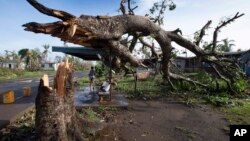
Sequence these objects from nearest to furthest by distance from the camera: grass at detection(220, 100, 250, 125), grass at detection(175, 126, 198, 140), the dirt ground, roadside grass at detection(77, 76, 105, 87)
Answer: the dirt ground
grass at detection(175, 126, 198, 140)
grass at detection(220, 100, 250, 125)
roadside grass at detection(77, 76, 105, 87)

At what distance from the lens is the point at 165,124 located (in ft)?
31.1

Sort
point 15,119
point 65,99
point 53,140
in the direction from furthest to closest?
1. point 15,119
2. point 65,99
3. point 53,140

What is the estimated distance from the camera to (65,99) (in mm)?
6500

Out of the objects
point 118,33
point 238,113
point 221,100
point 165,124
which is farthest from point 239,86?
point 118,33

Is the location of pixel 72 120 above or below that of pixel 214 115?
above

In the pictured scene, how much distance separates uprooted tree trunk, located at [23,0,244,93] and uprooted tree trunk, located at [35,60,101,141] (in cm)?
154

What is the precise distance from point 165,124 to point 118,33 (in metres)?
3.69

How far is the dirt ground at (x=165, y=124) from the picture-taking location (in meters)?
8.02

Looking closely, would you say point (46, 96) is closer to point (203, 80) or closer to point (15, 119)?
point (15, 119)

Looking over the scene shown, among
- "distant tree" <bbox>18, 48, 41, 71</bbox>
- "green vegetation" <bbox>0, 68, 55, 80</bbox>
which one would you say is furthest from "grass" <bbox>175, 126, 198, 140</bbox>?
"distant tree" <bbox>18, 48, 41, 71</bbox>

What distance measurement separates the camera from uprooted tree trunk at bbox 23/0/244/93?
7.50 m

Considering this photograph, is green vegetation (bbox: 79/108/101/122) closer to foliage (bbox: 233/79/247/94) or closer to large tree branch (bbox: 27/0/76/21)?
large tree branch (bbox: 27/0/76/21)

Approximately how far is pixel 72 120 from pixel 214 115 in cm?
656

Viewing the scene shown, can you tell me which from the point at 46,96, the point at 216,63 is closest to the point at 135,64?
the point at 46,96
